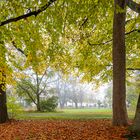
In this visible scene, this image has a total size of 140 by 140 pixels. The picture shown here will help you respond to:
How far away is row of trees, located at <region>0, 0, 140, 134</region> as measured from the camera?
1216 cm

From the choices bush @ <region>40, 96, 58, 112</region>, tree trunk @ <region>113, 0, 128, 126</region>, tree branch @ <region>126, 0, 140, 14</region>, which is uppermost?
tree branch @ <region>126, 0, 140, 14</region>

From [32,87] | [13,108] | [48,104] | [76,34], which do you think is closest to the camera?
[76,34]

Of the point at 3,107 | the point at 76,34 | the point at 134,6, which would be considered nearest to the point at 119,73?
the point at 134,6

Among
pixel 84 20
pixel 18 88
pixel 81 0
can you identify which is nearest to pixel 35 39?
pixel 84 20

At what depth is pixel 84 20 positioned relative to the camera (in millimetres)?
15859

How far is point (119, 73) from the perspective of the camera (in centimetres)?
1351

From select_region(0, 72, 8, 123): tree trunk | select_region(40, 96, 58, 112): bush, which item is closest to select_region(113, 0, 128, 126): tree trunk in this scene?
select_region(0, 72, 8, 123): tree trunk

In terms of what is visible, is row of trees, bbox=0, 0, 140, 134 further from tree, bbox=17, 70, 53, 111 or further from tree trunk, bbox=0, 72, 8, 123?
tree, bbox=17, 70, 53, 111

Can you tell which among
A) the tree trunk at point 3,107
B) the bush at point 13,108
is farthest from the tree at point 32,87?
the tree trunk at point 3,107

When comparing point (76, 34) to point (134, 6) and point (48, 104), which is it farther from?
point (48, 104)

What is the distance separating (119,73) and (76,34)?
6.29 metres

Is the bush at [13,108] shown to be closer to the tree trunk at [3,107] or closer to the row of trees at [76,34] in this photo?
the tree trunk at [3,107]

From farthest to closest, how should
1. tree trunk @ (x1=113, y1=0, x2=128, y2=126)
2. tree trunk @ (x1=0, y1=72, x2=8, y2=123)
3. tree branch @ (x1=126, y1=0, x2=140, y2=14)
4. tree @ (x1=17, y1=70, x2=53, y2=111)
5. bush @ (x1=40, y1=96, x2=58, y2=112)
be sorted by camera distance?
1. tree @ (x1=17, y1=70, x2=53, y2=111)
2. bush @ (x1=40, y1=96, x2=58, y2=112)
3. tree trunk @ (x1=0, y1=72, x2=8, y2=123)
4. tree trunk @ (x1=113, y1=0, x2=128, y2=126)
5. tree branch @ (x1=126, y1=0, x2=140, y2=14)

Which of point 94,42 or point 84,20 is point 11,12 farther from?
point 94,42
